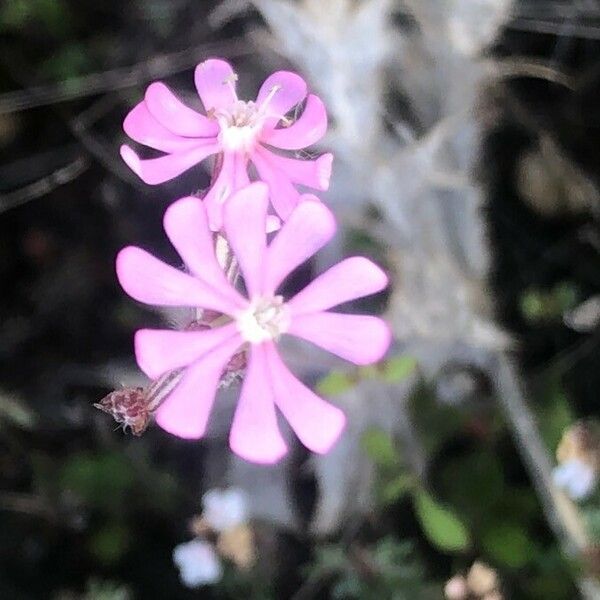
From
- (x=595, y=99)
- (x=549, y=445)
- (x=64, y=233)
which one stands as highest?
(x=64, y=233)

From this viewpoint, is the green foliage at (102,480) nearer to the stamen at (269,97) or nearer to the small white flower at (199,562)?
the small white flower at (199,562)

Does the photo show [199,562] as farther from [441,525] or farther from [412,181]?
[412,181]

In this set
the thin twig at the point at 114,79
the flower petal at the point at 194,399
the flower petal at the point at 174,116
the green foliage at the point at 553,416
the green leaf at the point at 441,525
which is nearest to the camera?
the flower petal at the point at 194,399

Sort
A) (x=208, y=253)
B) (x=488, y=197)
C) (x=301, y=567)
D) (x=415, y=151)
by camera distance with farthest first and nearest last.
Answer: (x=488, y=197), (x=301, y=567), (x=415, y=151), (x=208, y=253)

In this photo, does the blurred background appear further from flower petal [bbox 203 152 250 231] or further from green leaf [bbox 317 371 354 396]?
flower petal [bbox 203 152 250 231]

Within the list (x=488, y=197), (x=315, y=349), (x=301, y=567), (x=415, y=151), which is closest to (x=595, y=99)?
(x=488, y=197)

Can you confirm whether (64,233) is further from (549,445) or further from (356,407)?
(549,445)

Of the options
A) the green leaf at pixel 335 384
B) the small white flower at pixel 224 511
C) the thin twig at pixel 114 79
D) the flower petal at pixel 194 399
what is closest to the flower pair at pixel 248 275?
the flower petal at pixel 194 399
